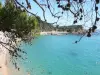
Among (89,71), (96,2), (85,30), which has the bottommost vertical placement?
(89,71)

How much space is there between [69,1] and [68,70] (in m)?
34.7

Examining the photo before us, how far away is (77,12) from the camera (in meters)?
3.54

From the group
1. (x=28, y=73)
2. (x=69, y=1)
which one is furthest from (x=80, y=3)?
(x=28, y=73)

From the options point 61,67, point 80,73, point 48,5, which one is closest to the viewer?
point 48,5

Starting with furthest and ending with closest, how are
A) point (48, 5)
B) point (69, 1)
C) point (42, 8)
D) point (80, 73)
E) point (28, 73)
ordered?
point (80, 73) → point (28, 73) → point (42, 8) → point (48, 5) → point (69, 1)

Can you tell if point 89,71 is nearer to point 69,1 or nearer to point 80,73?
point 80,73

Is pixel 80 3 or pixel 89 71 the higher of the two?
pixel 80 3

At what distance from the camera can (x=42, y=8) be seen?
474 centimetres

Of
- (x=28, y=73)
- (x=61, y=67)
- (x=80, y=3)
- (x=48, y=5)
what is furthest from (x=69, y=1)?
(x=61, y=67)

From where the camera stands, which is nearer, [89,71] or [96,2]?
[96,2]

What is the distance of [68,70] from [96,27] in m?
34.9

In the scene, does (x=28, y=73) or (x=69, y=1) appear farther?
(x=28, y=73)

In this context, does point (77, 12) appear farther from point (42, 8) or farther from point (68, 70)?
point (68, 70)

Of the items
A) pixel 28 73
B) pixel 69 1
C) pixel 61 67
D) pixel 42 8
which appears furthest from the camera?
pixel 61 67
